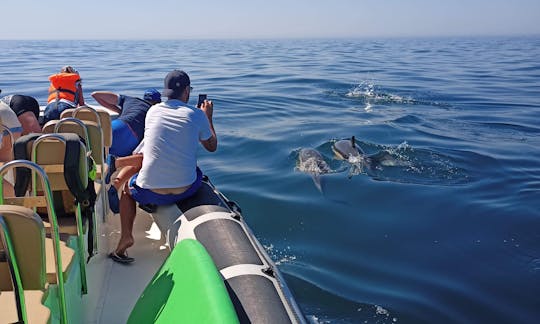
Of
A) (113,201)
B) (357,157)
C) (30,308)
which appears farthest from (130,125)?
(357,157)

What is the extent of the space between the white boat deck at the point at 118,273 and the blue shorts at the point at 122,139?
111 centimetres

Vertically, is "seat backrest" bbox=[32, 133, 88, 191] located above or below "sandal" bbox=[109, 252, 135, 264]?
above

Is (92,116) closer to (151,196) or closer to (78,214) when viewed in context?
(151,196)

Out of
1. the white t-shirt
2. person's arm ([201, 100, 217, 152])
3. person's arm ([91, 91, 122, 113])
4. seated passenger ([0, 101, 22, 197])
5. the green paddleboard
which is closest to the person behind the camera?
the green paddleboard

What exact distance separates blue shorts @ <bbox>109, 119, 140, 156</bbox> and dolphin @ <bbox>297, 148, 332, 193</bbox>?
360 cm

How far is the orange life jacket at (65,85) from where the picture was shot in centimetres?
661

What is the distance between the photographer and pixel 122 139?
6.02 m

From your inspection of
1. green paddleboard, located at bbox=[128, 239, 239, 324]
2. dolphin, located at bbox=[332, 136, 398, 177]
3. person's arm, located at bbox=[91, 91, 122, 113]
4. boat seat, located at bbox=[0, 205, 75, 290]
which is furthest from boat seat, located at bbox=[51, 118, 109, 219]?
dolphin, located at bbox=[332, 136, 398, 177]

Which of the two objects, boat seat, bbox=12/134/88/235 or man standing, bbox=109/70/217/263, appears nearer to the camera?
boat seat, bbox=12/134/88/235

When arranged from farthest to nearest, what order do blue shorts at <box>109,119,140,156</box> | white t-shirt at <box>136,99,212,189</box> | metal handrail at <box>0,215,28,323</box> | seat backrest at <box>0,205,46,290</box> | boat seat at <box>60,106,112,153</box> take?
blue shorts at <box>109,119,140,156</box> < boat seat at <box>60,106,112,153</box> < white t-shirt at <box>136,99,212,189</box> < seat backrest at <box>0,205,46,290</box> < metal handrail at <box>0,215,28,323</box>

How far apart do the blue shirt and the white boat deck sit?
132 cm

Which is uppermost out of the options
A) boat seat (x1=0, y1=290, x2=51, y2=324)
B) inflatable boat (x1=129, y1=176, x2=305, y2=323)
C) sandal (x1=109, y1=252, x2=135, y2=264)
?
boat seat (x1=0, y1=290, x2=51, y2=324)

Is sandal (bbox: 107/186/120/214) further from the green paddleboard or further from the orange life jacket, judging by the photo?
the green paddleboard

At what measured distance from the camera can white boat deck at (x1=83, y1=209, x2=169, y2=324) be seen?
12.1ft
